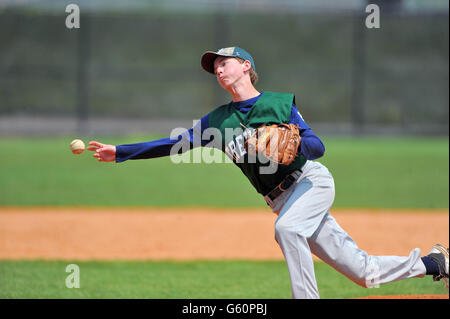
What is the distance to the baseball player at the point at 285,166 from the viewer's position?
11.2 feet

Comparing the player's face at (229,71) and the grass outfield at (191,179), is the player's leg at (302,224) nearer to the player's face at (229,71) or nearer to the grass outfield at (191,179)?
the player's face at (229,71)

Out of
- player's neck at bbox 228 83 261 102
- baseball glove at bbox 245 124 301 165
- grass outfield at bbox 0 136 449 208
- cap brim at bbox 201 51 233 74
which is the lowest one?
grass outfield at bbox 0 136 449 208

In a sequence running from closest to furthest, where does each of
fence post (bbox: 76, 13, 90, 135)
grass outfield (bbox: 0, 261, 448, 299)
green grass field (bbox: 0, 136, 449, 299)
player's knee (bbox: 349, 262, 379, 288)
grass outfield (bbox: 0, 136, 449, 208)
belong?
player's knee (bbox: 349, 262, 379, 288) < grass outfield (bbox: 0, 261, 448, 299) < green grass field (bbox: 0, 136, 449, 299) < grass outfield (bbox: 0, 136, 449, 208) < fence post (bbox: 76, 13, 90, 135)

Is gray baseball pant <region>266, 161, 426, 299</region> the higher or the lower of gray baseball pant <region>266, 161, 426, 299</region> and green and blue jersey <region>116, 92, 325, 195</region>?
the lower

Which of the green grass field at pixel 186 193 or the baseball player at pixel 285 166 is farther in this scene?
the green grass field at pixel 186 193

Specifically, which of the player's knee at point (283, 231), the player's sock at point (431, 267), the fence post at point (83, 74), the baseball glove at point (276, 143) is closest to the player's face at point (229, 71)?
the baseball glove at point (276, 143)

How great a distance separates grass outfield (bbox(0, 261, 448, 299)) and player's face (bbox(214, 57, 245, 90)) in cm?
174

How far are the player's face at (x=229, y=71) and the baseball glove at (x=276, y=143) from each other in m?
0.40

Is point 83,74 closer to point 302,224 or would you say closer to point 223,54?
point 223,54

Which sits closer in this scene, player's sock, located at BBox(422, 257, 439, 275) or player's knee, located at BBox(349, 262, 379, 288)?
player's knee, located at BBox(349, 262, 379, 288)

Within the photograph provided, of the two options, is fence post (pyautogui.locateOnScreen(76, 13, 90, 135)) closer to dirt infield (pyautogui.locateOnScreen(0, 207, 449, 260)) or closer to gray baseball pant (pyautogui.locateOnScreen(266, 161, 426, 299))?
dirt infield (pyautogui.locateOnScreen(0, 207, 449, 260))

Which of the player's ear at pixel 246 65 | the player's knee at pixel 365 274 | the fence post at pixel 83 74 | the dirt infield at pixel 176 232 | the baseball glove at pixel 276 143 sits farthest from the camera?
the fence post at pixel 83 74

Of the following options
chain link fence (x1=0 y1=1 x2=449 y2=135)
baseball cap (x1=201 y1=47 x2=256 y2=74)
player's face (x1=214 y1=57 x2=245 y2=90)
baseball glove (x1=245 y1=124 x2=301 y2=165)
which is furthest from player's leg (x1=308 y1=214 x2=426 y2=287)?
chain link fence (x1=0 y1=1 x2=449 y2=135)

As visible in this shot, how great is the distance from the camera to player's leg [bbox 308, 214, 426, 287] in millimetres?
3539
